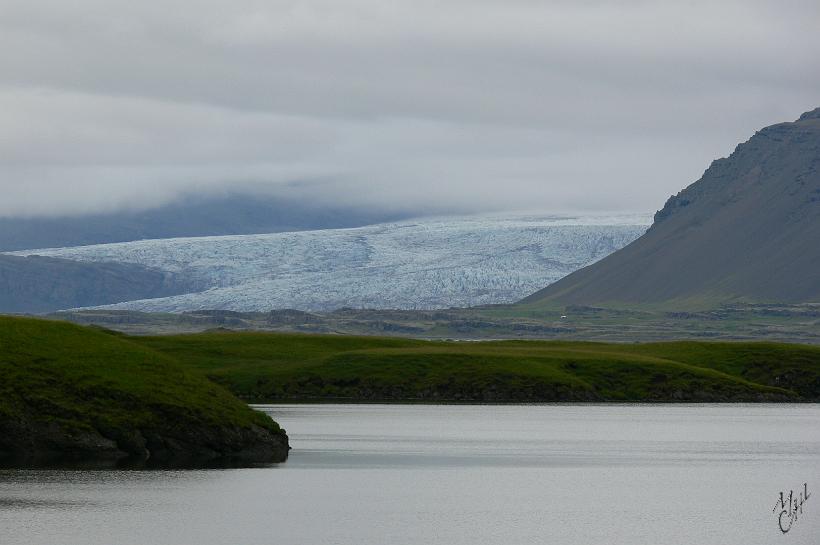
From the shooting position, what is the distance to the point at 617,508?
1881 inches

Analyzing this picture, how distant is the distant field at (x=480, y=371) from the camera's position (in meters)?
117

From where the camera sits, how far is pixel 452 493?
51188 millimetres

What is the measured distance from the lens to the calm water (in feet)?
135

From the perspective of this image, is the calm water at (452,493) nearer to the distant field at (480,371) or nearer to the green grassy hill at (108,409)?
the green grassy hill at (108,409)

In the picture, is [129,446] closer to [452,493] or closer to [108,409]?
[108,409]

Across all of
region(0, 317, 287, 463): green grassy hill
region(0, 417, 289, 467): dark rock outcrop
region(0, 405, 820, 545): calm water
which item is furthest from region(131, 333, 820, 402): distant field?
region(0, 417, 289, 467): dark rock outcrop

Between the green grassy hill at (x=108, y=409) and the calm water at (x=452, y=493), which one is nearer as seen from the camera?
the calm water at (x=452, y=493)

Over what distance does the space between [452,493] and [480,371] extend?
231 feet

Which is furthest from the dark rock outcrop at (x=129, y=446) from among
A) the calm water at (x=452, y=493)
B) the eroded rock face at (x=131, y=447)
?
the calm water at (x=452, y=493)

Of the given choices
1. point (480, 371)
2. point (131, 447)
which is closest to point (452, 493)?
point (131, 447)

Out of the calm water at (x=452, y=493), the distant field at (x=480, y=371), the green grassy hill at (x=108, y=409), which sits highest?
the green grassy hill at (x=108, y=409)

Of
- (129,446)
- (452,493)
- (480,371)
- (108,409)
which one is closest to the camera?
(452,493)

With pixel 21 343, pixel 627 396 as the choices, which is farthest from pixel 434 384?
pixel 21 343

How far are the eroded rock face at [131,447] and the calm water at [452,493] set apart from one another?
2.44 meters
